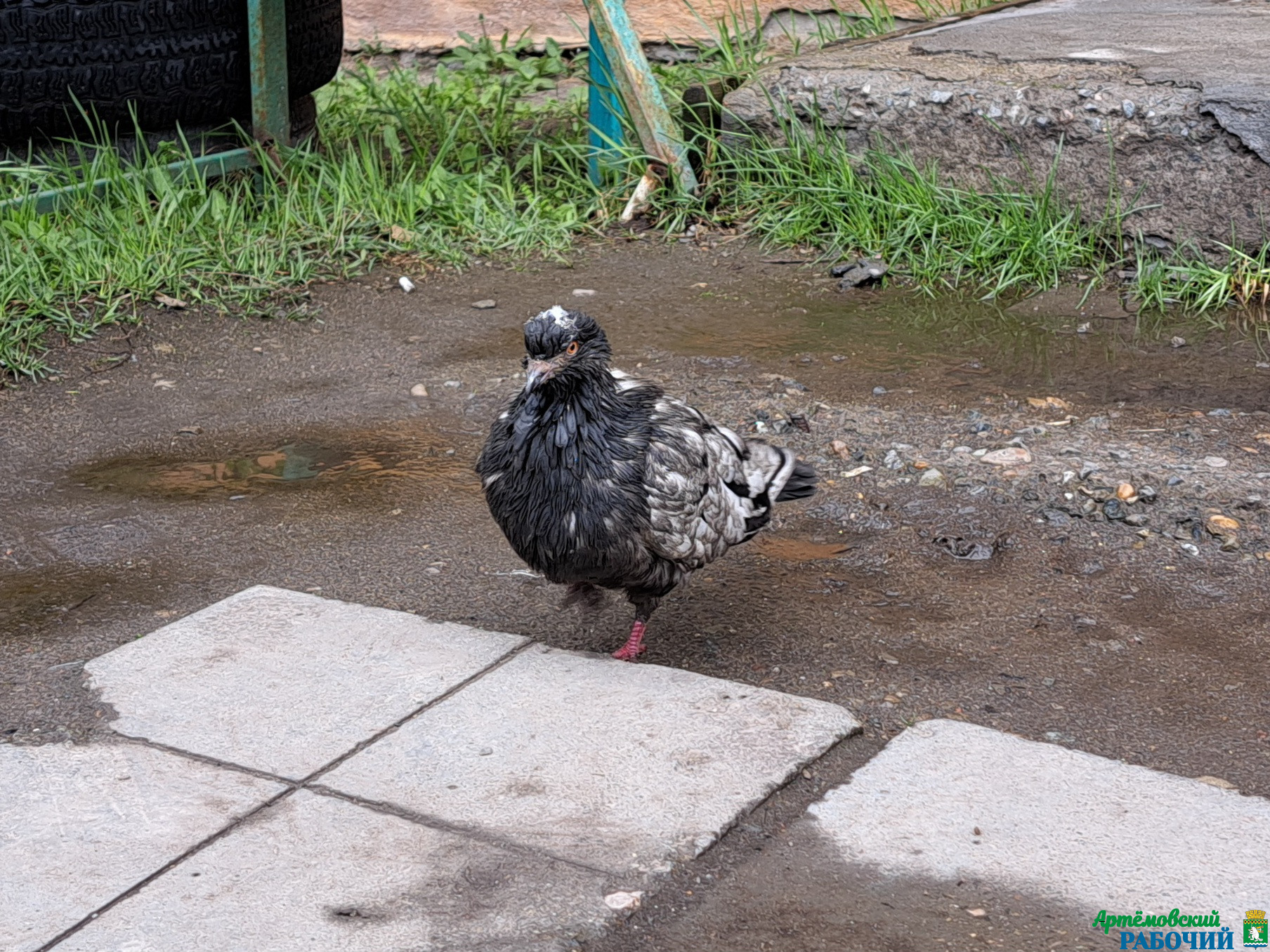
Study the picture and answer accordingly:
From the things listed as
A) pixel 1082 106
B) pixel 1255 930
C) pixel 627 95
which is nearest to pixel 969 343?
pixel 1082 106

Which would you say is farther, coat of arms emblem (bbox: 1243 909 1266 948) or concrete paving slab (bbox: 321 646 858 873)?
concrete paving slab (bbox: 321 646 858 873)

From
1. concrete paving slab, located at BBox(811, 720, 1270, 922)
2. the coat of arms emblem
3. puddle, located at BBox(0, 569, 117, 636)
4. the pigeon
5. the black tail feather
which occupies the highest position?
the pigeon

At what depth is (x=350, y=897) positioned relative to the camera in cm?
247

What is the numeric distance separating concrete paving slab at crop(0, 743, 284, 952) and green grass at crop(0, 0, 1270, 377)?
270 cm

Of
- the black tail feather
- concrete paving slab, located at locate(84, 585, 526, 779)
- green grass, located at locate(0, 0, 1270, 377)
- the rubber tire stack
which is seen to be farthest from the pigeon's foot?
the rubber tire stack

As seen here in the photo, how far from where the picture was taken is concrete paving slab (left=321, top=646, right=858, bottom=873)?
2.67 m

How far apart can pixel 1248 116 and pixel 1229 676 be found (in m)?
3.02

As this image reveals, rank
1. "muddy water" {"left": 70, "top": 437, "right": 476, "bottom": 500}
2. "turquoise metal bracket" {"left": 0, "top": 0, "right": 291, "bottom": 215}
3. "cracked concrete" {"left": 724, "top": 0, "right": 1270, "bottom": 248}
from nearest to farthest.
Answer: "muddy water" {"left": 70, "top": 437, "right": 476, "bottom": 500}, "cracked concrete" {"left": 724, "top": 0, "right": 1270, "bottom": 248}, "turquoise metal bracket" {"left": 0, "top": 0, "right": 291, "bottom": 215}

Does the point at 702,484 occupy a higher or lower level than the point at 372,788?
higher

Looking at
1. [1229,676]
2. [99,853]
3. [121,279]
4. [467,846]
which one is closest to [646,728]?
[467,846]

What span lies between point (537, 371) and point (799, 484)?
837 millimetres

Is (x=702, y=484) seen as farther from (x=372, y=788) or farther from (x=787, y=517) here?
(x=372, y=788)

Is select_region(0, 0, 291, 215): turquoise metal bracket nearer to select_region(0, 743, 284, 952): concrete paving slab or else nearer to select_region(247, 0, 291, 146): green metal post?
select_region(247, 0, 291, 146): green metal post

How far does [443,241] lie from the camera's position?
6.42 m
